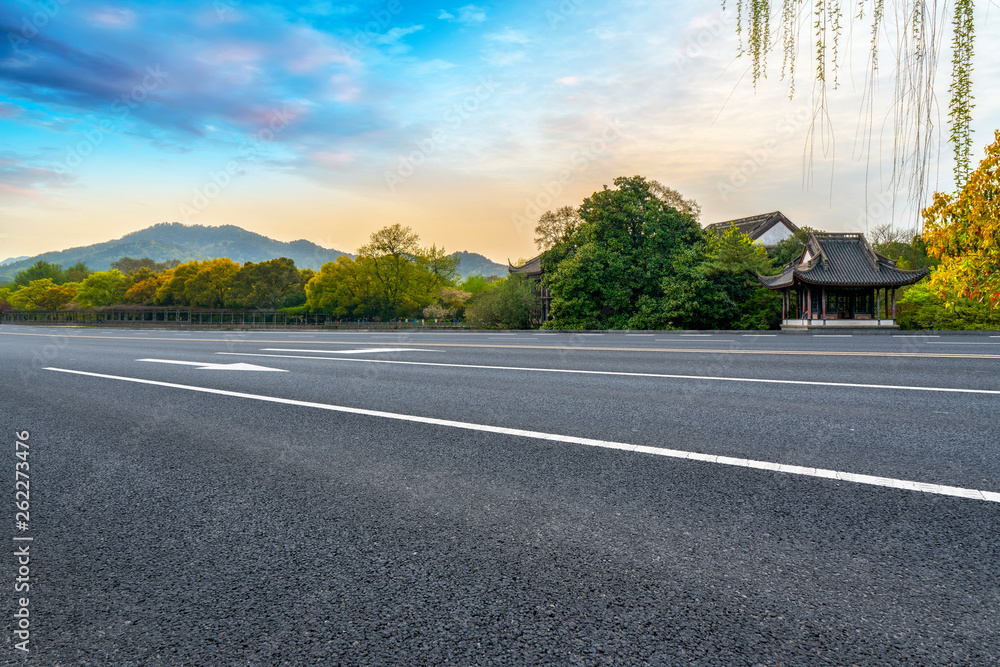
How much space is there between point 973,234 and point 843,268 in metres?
21.2

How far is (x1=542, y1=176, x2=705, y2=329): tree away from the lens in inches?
1387

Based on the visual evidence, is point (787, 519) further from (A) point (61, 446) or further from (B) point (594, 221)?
(B) point (594, 221)

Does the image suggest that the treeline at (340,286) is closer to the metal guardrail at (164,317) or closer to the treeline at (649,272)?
the metal guardrail at (164,317)

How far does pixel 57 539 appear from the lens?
104 inches

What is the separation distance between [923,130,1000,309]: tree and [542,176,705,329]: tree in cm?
1974

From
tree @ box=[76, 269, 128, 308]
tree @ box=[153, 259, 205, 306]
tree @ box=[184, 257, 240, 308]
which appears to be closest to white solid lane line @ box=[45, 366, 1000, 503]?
tree @ box=[184, 257, 240, 308]

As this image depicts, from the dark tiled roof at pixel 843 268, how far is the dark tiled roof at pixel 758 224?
14.2m

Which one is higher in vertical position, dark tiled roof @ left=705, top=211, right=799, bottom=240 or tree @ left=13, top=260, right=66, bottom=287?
tree @ left=13, top=260, right=66, bottom=287

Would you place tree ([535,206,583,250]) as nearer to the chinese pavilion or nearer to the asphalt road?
the chinese pavilion

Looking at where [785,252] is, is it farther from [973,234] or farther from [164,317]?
[164,317]

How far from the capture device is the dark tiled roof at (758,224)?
164 ft

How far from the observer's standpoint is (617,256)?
1401 inches

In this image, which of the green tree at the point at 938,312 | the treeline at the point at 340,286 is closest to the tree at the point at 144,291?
the treeline at the point at 340,286

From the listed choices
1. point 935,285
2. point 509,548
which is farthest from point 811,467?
point 935,285
